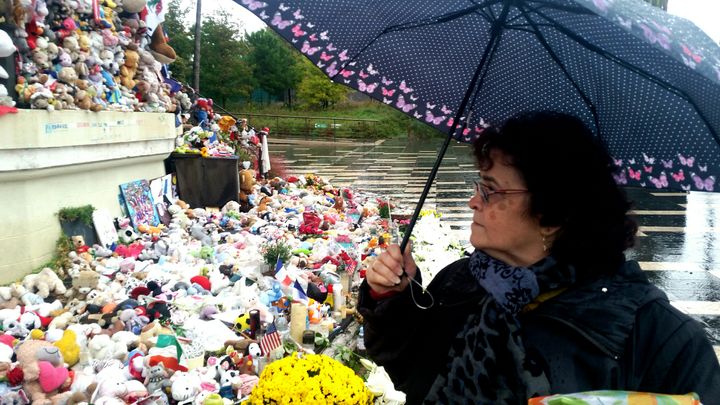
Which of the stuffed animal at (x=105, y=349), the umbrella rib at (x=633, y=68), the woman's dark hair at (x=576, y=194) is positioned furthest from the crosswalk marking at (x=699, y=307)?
the stuffed animal at (x=105, y=349)

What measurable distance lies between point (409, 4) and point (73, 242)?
15.4 feet

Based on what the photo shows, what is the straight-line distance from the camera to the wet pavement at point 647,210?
6.38 m

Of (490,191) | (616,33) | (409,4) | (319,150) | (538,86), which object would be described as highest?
(409,4)

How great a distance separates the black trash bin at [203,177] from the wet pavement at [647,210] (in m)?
3.18

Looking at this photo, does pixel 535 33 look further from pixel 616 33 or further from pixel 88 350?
pixel 88 350

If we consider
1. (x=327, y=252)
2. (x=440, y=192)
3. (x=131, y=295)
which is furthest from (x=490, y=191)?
(x=440, y=192)

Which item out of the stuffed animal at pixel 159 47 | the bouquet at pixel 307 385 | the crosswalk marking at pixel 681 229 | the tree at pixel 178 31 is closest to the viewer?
the bouquet at pixel 307 385

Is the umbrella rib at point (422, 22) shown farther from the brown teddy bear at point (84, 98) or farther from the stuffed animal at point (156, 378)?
the brown teddy bear at point (84, 98)

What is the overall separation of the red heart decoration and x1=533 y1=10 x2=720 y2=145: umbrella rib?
3.23m

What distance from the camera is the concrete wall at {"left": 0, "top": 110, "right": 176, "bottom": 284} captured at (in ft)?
16.2

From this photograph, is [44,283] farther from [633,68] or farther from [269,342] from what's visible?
[633,68]

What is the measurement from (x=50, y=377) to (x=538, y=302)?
2993 millimetres

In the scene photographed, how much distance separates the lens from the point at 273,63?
4512cm

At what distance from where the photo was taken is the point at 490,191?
165 centimetres
